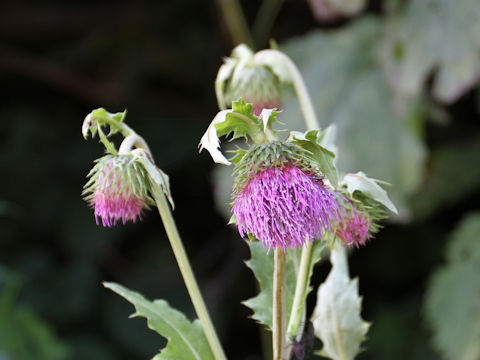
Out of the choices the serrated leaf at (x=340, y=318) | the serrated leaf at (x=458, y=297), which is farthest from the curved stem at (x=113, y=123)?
the serrated leaf at (x=458, y=297)

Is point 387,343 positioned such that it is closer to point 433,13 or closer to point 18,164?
point 433,13

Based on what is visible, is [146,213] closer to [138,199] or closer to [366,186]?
[138,199]

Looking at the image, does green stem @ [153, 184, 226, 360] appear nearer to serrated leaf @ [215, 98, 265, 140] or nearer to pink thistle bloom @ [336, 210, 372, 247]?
serrated leaf @ [215, 98, 265, 140]

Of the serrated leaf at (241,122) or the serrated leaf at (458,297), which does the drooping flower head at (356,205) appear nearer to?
the serrated leaf at (241,122)

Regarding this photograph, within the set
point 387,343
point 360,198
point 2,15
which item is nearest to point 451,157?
point 387,343

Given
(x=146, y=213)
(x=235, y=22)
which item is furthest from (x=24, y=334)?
(x=235, y=22)
